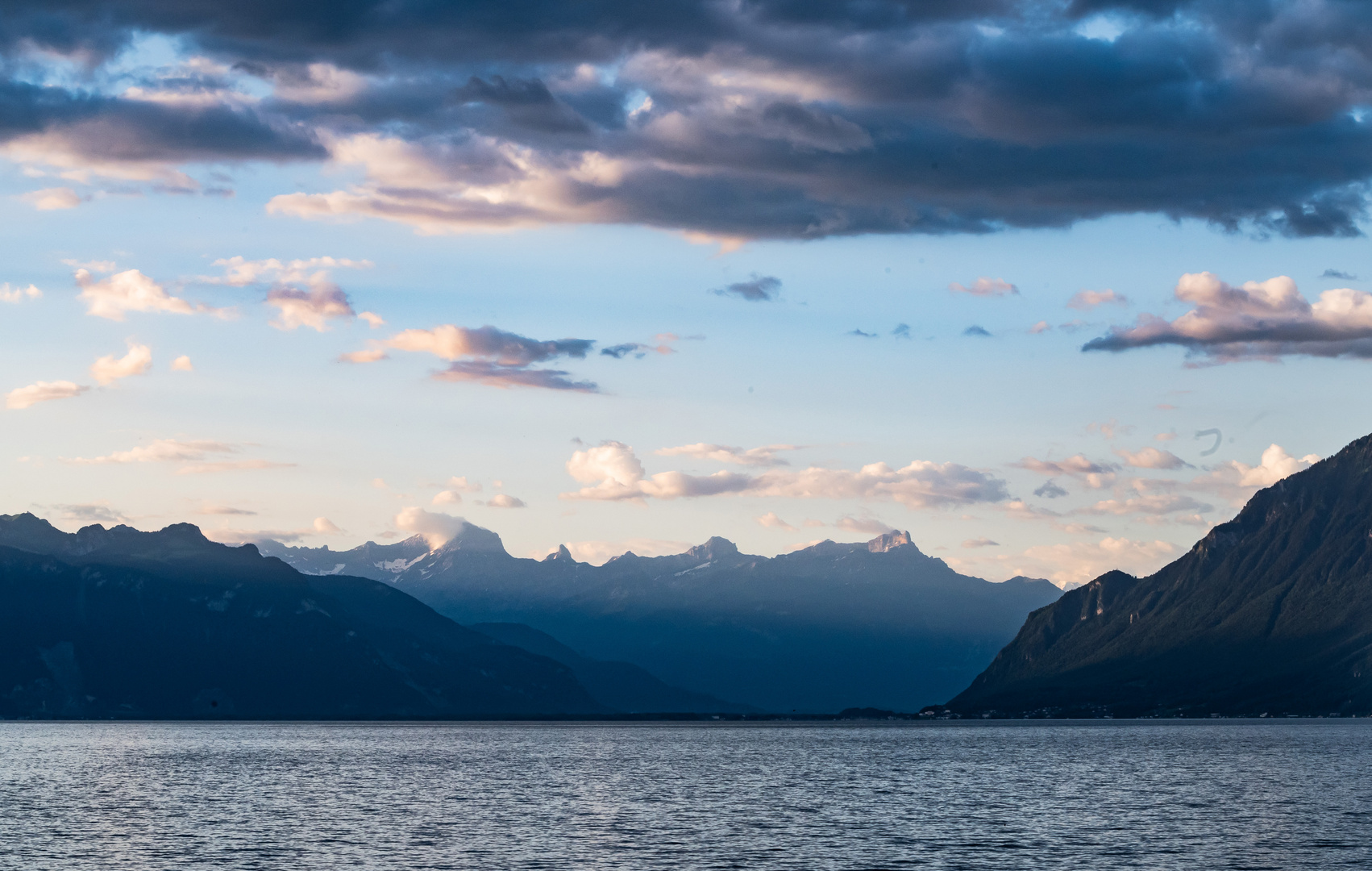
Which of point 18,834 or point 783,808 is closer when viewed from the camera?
point 18,834

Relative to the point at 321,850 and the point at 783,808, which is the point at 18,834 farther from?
the point at 783,808

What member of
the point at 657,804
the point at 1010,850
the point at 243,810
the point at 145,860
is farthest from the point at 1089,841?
the point at 243,810

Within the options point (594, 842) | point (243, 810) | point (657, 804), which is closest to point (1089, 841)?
point (594, 842)

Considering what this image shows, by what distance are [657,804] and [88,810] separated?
61144 mm

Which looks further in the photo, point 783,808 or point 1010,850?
point 783,808

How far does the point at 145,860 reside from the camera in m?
113

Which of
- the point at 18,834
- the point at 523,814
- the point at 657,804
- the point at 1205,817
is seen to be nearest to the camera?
the point at 18,834

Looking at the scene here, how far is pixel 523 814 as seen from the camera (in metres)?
151

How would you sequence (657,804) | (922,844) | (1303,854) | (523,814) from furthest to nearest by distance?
(657,804)
(523,814)
(922,844)
(1303,854)

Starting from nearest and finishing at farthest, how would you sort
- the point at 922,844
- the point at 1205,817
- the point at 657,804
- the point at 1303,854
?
the point at 1303,854 < the point at 922,844 < the point at 1205,817 < the point at 657,804

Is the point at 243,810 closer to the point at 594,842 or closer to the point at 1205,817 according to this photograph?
Result: the point at 594,842

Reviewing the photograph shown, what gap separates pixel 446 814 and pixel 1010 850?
2437 inches

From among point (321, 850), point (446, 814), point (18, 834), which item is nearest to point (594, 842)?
point (321, 850)

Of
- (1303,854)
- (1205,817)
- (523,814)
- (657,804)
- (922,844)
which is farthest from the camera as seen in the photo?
(657,804)
